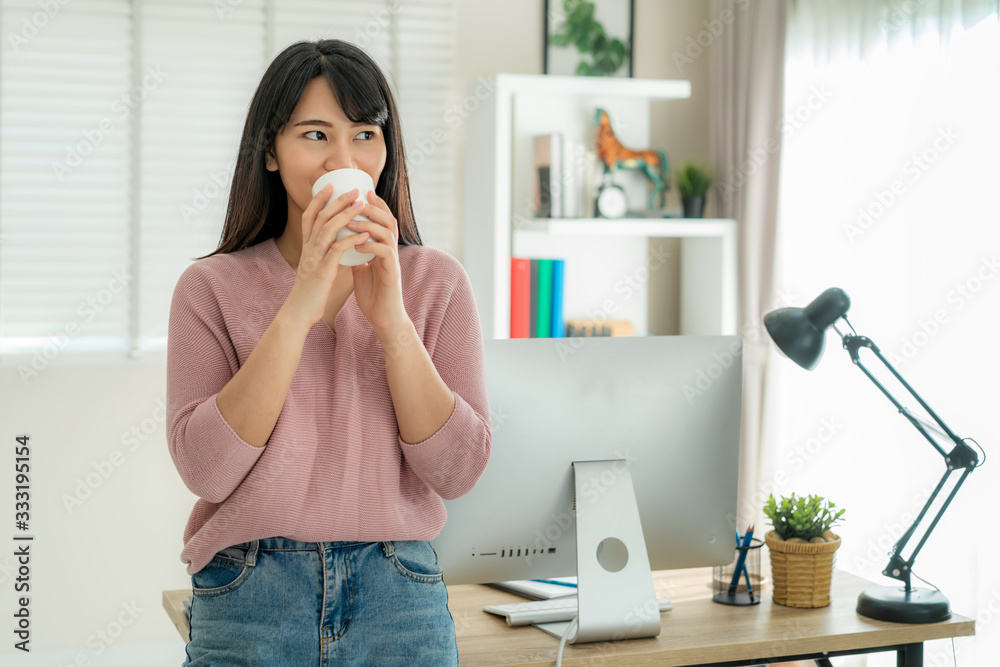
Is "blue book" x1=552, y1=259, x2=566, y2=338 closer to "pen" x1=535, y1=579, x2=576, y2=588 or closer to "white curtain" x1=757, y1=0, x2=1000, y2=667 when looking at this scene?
"white curtain" x1=757, y1=0, x2=1000, y2=667

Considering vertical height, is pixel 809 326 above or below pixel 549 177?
below

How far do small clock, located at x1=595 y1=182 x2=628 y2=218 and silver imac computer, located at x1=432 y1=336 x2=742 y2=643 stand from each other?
1.55 metres

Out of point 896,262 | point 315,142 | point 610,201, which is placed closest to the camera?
point 315,142

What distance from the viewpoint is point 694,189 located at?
315 cm

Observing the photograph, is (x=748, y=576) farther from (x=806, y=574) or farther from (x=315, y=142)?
(x=315, y=142)

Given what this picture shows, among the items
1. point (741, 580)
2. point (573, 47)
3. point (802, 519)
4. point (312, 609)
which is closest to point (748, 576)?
point (741, 580)

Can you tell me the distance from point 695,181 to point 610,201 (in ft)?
1.16

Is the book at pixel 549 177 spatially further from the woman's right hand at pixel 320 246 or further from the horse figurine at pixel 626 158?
the woman's right hand at pixel 320 246

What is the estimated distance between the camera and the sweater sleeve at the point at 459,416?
114 cm

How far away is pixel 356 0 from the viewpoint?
122 inches

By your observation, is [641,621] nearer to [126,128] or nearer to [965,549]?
[965,549]

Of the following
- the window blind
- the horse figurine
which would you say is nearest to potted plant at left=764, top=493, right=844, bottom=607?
the horse figurine

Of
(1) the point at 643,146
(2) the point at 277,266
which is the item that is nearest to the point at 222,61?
(1) the point at 643,146

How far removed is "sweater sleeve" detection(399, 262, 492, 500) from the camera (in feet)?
3.74
